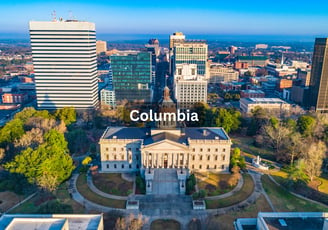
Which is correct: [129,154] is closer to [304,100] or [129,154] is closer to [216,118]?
[216,118]

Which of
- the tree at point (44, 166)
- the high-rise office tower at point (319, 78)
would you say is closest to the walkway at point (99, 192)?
the tree at point (44, 166)

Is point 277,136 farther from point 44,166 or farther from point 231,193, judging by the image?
point 44,166

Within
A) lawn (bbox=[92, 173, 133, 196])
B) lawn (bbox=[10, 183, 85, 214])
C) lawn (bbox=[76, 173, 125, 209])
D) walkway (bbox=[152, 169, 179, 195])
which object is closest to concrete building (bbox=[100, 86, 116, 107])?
lawn (bbox=[92, 173, 133, 196])

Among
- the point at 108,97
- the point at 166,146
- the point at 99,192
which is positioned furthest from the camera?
the point at 108,97

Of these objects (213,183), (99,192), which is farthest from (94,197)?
(213,183)

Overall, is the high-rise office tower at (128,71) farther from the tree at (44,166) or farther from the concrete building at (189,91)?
the tree at (44,166)

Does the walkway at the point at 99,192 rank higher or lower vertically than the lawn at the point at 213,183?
lower
